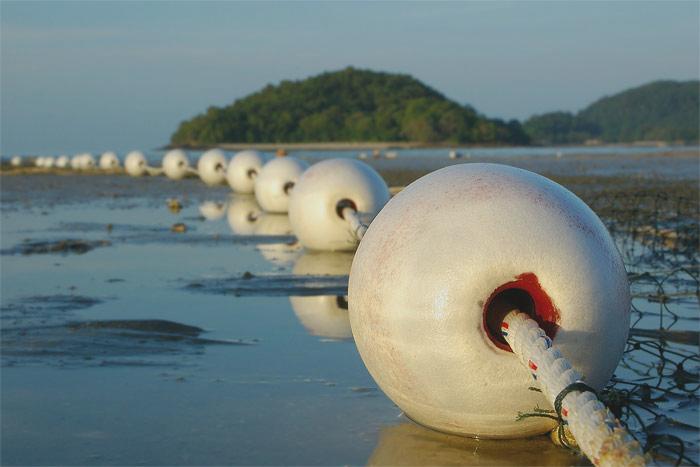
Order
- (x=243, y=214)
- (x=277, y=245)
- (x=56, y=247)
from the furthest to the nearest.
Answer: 1. (x=243, y=214)
2. (x=277, y=245)
3. (x=56, y=247)

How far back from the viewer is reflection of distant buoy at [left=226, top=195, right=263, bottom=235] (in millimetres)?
19041

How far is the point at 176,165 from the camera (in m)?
39.6

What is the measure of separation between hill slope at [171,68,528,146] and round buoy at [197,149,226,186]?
390 ft

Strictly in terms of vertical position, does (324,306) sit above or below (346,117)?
above

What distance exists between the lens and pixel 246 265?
13578 mm

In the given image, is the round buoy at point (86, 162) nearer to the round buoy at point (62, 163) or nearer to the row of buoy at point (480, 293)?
the round buoy at point (62, 163)

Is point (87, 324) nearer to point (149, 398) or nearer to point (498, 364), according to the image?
point (149, 398)

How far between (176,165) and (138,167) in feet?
19.6

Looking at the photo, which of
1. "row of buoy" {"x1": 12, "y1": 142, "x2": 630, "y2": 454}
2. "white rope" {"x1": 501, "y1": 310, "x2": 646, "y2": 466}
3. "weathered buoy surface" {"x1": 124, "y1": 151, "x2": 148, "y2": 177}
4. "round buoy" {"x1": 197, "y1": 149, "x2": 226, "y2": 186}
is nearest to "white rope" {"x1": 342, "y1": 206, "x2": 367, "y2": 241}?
"row of buoy" {"x1": 12, "y1": 142, "x2": 630, "y2": 454}

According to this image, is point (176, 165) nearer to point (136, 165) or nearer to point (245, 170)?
point (136, 165)

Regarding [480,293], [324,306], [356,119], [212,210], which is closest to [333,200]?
[324,306]

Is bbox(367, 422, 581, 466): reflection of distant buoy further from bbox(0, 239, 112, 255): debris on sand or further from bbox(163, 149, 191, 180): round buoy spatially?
bbox(163, 149, 191, 180): round buoy

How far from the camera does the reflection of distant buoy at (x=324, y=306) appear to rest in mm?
9047

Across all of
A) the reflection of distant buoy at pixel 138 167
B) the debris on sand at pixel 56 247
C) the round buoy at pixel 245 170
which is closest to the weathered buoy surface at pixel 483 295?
the debris on sand at pixel 56 247
